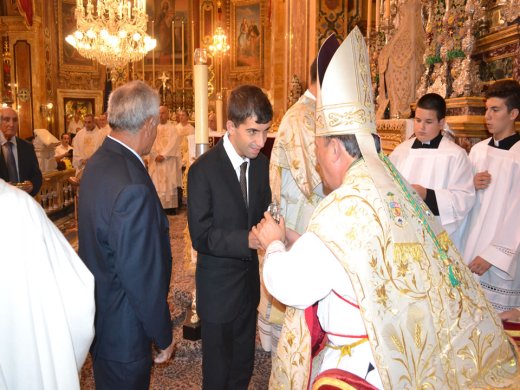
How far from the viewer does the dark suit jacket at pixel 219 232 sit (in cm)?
222

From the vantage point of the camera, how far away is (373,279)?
147 centimetres

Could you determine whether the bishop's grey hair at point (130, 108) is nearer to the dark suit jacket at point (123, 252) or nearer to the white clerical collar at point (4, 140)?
the dark suit jacket at point (123, 252)

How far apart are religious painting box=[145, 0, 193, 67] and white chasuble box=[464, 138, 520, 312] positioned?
19.4 meters

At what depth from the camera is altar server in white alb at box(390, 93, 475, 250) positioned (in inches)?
119

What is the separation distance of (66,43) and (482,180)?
1995cm

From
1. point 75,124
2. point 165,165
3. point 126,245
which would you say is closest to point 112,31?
point 165,165

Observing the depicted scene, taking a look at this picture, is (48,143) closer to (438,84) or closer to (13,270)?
(438,84)

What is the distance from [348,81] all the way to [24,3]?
1719cm

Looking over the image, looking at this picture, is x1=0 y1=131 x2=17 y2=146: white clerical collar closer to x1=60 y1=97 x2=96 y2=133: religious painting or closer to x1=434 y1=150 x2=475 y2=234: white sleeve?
x1=434 y1=150 x2=475 y2=234: white sleeve

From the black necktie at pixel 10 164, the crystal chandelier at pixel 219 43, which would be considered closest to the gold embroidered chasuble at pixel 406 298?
the black necktie at pixel 10 164

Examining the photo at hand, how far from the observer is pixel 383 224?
151cm

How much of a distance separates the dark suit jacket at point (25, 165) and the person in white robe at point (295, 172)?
9.52 feet

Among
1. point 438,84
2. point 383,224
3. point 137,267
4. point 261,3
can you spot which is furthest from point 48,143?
point 261,3

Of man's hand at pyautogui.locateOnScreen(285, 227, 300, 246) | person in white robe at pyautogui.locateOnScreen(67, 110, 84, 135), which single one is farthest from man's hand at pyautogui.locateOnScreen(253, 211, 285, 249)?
person in white robe at pyautogui.locateOnScreen(67, 110, 84, 135)
